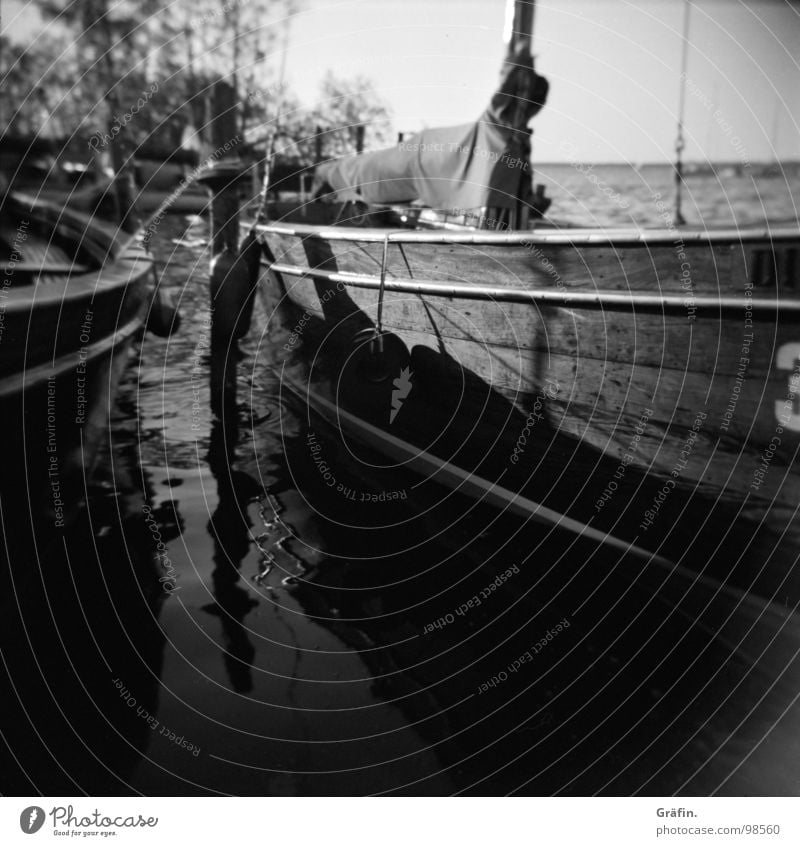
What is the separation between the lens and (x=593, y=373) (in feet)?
8.18

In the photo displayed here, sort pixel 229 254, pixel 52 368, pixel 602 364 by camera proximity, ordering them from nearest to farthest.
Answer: pixel 52 368 < pixel 602 364 < pixel 229 254

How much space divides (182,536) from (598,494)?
158cm

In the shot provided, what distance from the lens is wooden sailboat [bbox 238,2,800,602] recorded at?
2162 millimetres

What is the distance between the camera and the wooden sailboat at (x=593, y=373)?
216 centimetres

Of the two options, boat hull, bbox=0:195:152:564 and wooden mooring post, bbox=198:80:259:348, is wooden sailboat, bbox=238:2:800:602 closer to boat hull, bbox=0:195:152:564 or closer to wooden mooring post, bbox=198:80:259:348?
wooden mooring post, bbox=198:80:259:348

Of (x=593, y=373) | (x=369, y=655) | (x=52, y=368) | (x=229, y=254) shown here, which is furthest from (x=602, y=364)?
(x=229, y=254)

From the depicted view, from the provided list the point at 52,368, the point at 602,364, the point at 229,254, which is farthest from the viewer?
the point at 229,254

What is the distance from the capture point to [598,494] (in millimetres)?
2686

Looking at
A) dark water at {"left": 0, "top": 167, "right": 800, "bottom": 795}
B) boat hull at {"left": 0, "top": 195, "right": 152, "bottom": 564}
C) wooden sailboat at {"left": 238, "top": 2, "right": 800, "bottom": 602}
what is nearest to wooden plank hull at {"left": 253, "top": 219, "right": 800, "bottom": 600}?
wooden sailboat at {"left": 238, "top": 2, "right": 800, "bottom": 602}

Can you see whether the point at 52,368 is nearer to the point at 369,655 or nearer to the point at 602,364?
the point at 369,655

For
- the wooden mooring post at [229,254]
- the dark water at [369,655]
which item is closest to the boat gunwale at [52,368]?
the dark water at [369,655]

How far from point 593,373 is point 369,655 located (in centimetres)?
117

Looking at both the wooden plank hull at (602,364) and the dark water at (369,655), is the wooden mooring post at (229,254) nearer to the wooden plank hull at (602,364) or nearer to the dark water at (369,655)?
the wooden plank hull at (602,364)
